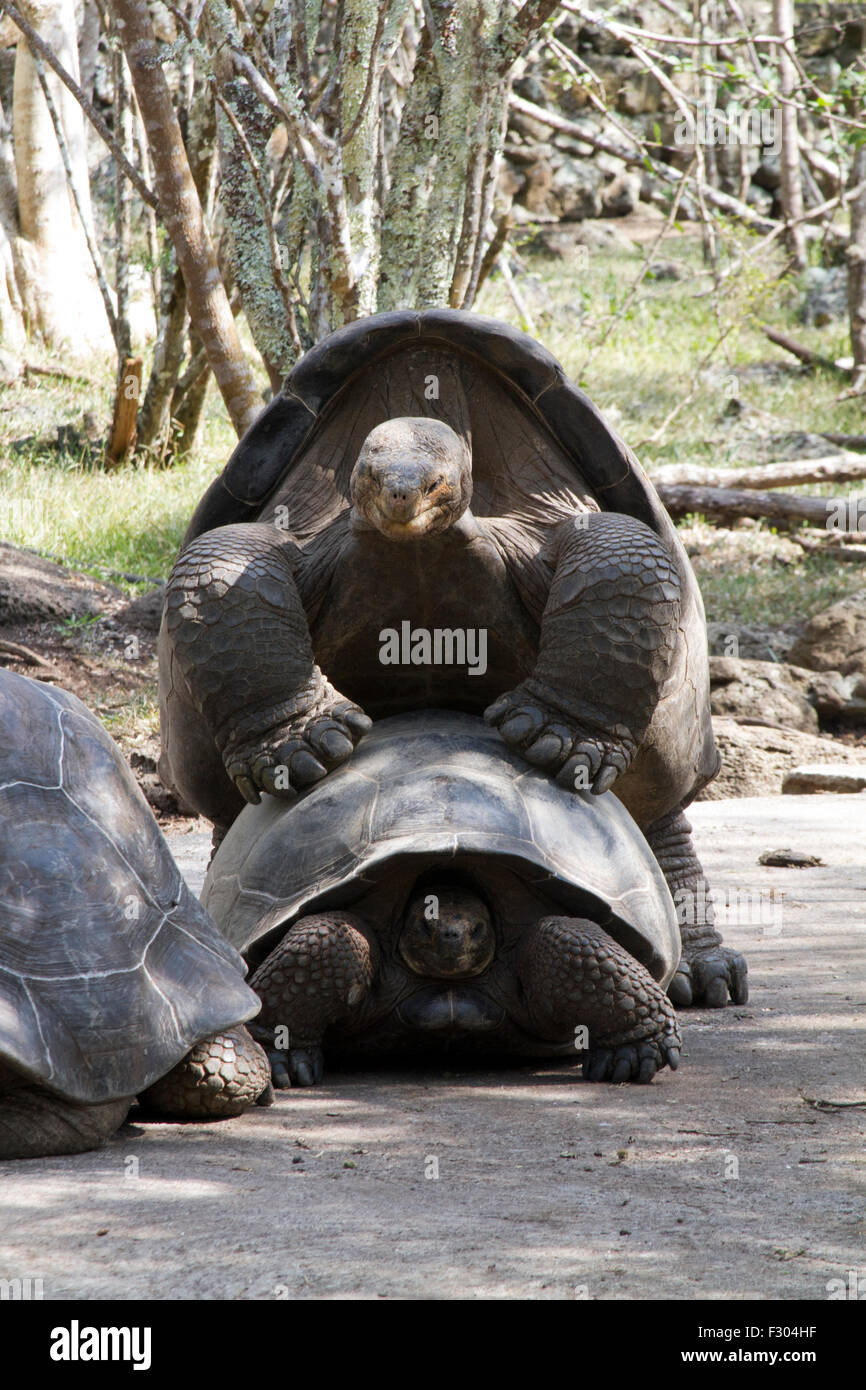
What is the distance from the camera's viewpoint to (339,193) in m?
6.53

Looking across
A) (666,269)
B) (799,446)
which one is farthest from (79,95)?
(666,269)

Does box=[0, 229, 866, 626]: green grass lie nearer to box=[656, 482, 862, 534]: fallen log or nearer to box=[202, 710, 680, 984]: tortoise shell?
box=[656, 482, 862, 534]: fallen log

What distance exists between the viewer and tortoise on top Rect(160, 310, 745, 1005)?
3.67 m

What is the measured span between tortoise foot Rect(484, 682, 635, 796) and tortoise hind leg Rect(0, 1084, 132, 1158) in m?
1.45

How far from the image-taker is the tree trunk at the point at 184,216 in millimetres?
6277

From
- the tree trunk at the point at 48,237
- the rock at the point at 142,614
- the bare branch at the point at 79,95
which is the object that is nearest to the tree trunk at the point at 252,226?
the bare branch at the point at 79,95

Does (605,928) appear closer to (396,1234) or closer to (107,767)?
(107,767)

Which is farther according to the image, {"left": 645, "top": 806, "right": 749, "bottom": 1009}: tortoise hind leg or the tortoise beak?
{"left": 645, "top": 806, "right": 749, "bottom": 1009}: tortoise hind leg

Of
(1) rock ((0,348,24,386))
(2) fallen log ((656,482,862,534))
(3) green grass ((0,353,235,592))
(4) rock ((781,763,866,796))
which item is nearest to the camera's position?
(4) rock ((781,763,866,796))

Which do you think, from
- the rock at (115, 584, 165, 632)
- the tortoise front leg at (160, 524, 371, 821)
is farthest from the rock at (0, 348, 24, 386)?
the tortoise front leg at (160, 524, 371, 821)

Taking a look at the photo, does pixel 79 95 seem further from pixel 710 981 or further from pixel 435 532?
pixel 710 981

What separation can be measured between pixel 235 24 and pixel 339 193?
0.81 meters

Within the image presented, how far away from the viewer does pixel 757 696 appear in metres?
8.48

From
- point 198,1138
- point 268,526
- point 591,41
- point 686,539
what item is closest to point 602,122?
point 591,41
